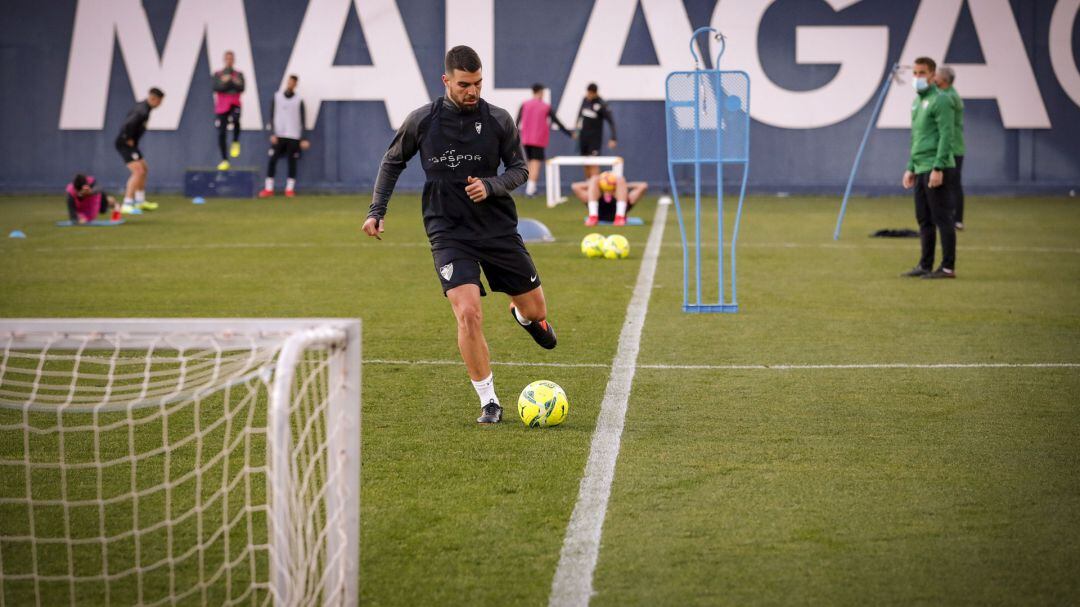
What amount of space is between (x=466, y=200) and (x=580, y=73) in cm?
2051

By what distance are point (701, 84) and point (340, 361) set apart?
6927 millimetres

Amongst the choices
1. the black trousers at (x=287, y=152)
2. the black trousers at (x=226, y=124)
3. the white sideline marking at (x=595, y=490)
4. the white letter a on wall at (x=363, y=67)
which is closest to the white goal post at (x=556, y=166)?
the white letter a on wall at (x=363, y=67)

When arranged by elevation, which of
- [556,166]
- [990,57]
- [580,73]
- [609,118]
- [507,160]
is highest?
[990,57]

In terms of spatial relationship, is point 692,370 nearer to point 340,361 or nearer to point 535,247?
point 340,361

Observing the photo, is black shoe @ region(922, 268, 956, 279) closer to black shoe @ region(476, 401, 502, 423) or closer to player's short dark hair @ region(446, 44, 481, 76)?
black shoe @ region(476, 401, 502, 423)

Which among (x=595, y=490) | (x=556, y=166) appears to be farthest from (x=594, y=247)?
(x=556, y=166)

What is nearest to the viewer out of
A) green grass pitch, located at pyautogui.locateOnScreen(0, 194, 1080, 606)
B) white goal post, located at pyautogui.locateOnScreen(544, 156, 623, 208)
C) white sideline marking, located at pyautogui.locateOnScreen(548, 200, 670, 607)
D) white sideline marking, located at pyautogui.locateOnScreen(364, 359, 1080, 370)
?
white sideline marking, located at pyautogui.locateOnScreen(548, 200, 670, 607)

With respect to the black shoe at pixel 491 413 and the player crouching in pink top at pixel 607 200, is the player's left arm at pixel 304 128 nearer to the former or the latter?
the player crouching in pink top at pixel 607 200

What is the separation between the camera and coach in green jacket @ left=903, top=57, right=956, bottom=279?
12445mm

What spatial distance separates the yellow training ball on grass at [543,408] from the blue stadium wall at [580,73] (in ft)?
67.4

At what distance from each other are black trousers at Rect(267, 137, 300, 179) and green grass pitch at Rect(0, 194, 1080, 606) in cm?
1157

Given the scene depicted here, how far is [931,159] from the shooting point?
41.4 ft

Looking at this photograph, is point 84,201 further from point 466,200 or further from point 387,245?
point 466,200


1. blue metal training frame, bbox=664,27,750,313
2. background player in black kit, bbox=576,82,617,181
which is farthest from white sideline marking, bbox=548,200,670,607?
background player in black kit, bbox=576,82,617,181
